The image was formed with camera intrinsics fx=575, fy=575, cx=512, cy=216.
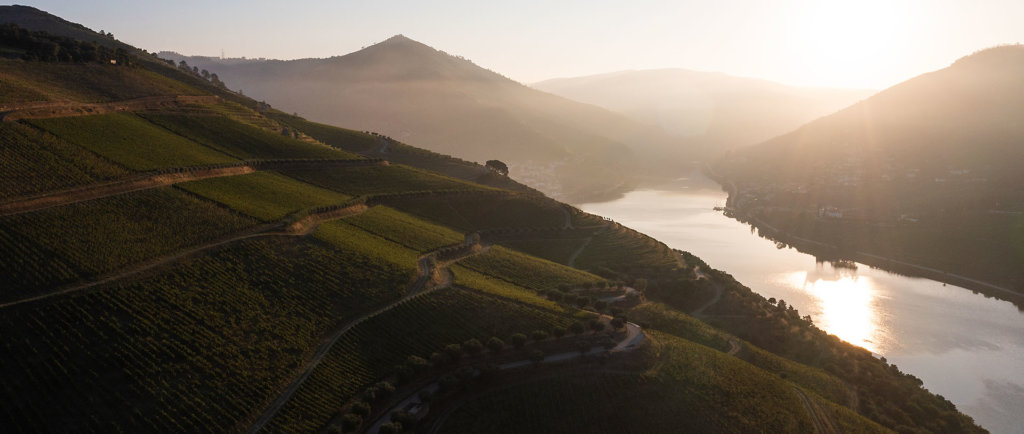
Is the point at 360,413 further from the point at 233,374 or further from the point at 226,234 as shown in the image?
the point at 226,234

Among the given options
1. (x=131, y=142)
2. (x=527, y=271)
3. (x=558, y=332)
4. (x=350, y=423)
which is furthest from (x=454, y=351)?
(x=131, y=142)

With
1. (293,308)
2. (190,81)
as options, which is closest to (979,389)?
(293,308)

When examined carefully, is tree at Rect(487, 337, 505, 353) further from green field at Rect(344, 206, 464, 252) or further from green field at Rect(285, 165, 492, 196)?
green field at Rect(285, 165, 492, 196)

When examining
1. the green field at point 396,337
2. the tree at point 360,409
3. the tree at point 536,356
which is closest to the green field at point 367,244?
the green field at point 396,337

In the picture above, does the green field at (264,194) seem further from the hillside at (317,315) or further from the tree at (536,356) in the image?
the tree at (536,356)

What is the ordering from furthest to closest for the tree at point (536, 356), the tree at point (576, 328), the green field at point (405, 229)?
the green field at point (405, 229)
the tree at point (576, 328)
the tree at point (536, 356)

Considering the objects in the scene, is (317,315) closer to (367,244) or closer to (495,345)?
(495,345)

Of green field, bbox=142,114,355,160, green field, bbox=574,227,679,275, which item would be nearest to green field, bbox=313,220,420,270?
green field, bbox=142,114,355,160
